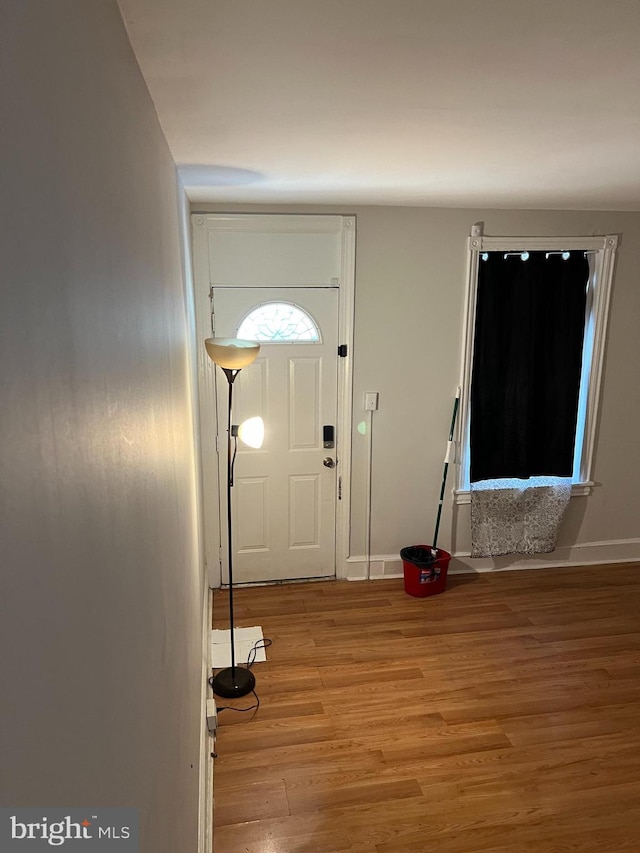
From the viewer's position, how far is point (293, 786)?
8.60 ft

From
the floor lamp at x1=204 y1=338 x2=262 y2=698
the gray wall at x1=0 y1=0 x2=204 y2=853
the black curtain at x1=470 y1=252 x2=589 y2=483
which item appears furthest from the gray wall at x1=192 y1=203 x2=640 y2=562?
the gray wall at x1=0 y1=0 x2=204 y2=853

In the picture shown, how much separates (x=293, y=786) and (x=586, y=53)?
2.73 meters

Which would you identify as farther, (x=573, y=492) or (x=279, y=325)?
(x=573, y=492)

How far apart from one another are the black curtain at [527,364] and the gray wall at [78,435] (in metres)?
3.20

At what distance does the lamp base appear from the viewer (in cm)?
317

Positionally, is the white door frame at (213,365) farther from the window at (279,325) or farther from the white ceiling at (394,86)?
the white ceiling at (394,86)

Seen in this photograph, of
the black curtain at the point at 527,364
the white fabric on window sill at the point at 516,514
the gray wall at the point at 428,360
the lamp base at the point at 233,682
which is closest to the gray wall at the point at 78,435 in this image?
the lamp base at the point at 233,682

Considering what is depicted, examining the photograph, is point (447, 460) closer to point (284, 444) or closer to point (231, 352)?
point (284, 444)

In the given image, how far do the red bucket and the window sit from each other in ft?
5.28

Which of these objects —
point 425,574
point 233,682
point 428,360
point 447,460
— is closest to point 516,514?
point 447,460

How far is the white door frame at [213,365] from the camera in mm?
3768

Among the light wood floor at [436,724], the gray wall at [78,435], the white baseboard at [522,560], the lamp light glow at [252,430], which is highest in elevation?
the gray wall at [78,435]

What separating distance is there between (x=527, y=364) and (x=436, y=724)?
2.39m

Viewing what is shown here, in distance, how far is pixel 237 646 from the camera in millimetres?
3590
